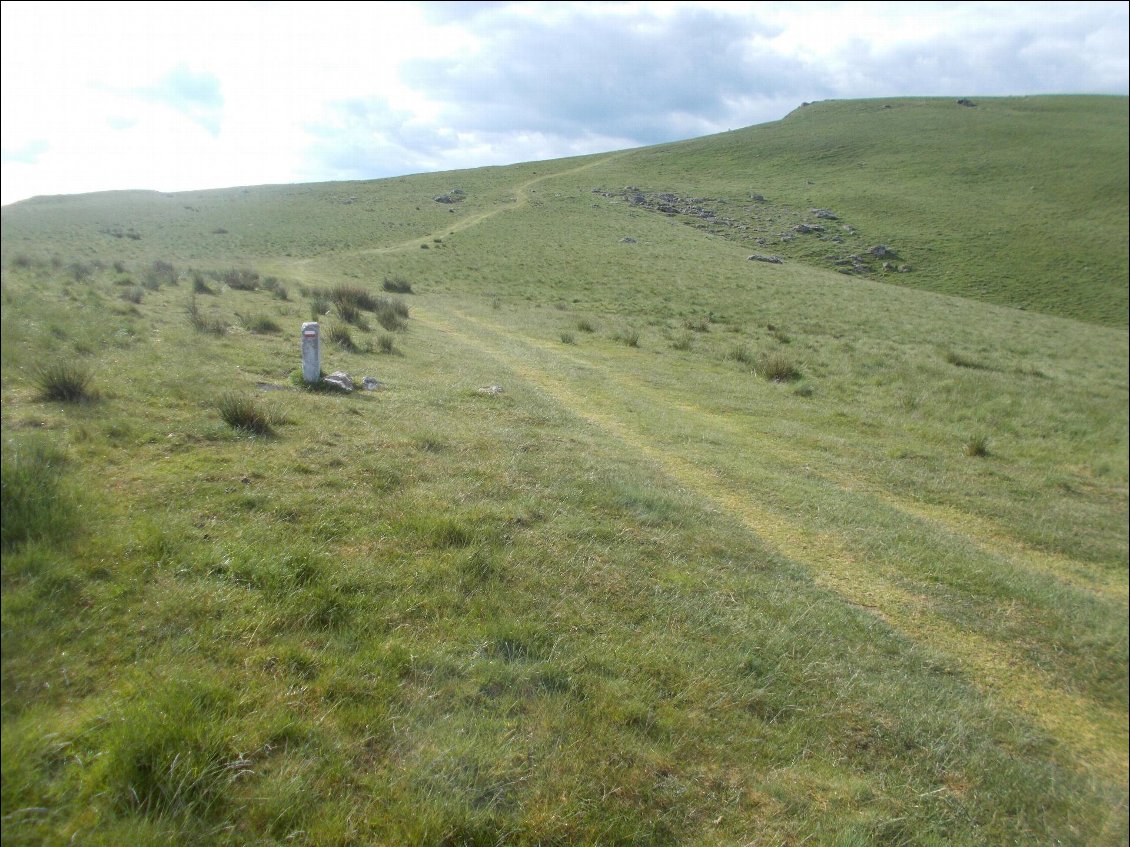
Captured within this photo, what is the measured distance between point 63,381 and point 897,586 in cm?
670

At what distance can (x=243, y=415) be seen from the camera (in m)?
7.24

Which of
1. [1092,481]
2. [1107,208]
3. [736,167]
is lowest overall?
[1092,481]

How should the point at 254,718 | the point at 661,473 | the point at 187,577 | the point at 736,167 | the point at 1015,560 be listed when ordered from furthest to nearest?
the point at 736,167, the point at 661,473, the point at 1015,560, the point at 187,577, the point at 254,718

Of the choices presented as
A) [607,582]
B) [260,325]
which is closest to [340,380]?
[260,325]

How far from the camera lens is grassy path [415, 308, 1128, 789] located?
12.5ft

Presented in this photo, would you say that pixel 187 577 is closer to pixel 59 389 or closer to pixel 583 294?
pixel 59 389

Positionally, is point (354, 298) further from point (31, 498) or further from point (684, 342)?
point (31, 498)

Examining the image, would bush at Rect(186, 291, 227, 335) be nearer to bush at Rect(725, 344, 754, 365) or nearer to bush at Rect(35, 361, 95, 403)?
bush at Rect(35, 361, 95, 403)

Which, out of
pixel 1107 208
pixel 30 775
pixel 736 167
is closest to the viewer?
pixel 30 775

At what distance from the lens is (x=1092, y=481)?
3982mm

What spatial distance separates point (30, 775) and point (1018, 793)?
15.9ft

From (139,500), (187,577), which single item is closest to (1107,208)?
(187,577)

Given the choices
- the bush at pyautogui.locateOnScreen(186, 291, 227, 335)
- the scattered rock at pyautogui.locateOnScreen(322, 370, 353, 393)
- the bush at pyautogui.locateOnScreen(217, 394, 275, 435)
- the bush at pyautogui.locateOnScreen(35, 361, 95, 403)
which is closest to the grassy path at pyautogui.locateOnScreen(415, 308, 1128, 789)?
the scattered rock at pyautogui.locateOnScreen(322, 370, 353, 393)

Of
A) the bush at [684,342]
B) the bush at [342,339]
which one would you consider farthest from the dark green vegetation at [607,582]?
the bush at [684,342]
